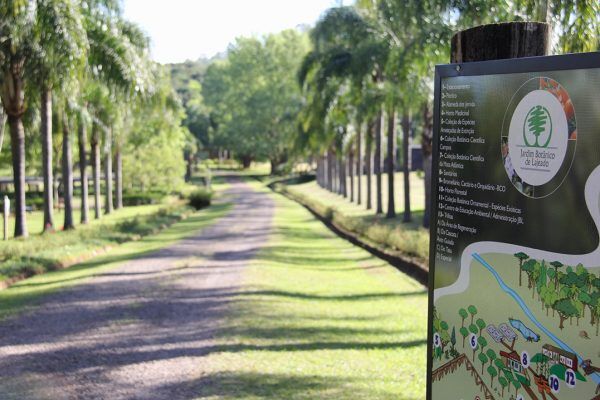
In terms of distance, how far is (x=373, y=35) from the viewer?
26.2 metres

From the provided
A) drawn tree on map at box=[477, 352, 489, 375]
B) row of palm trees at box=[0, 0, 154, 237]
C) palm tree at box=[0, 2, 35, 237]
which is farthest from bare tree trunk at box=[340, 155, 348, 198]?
drawn tree on map at box=[477, 352, 489, 375]

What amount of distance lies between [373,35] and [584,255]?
966 inches

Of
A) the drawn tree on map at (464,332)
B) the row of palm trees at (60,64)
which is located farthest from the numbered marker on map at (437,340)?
the row of palm trees at (60,64)

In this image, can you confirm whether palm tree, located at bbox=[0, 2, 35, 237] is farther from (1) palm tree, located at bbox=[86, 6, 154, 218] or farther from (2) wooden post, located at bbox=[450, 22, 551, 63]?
(2) wooden post, located at bbox=[450, 22, 551, 63]

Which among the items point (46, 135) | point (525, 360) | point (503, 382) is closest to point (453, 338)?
point (503, 382)

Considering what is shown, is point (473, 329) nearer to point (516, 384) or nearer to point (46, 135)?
point (516, 384)

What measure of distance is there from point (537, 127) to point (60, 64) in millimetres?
14528

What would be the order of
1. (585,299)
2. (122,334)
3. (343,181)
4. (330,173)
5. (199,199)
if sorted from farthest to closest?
(330,173) < (343,181) < (199,199) < (122,334) < (585,299)

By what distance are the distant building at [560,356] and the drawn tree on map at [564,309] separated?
Answer: 9 cm

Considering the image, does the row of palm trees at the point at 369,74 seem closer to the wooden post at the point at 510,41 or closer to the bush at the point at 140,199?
the wooden post at the point at 510,41

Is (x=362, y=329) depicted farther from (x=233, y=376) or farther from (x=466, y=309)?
(x=466, y=309)

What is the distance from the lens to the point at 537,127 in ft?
9.05

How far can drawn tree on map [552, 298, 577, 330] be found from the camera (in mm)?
2635

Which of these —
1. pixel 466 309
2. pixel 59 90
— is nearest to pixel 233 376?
pixel 466 309
